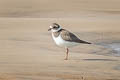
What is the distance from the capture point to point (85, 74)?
7.84 m

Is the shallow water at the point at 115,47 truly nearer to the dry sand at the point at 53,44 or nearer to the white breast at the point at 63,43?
the dry sand at the point at 53,44

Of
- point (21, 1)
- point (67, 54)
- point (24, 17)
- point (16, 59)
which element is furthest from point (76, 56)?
point (21, 1)

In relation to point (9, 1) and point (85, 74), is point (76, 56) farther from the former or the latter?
point (9, 1)

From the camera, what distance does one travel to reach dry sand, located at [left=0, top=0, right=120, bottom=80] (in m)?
7.97

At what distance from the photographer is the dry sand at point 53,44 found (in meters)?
7.97

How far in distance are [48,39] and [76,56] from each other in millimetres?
1496

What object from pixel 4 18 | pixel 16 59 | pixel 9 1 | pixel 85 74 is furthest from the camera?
pixel 9 1

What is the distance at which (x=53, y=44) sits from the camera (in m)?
9.98

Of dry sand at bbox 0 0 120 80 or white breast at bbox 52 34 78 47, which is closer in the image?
dry sand at bbox 0 0 120 80

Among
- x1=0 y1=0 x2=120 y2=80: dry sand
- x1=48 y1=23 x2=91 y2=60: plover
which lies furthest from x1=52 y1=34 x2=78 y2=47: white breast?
x1=0 y1=0 x2=120 y2=80: dry sand

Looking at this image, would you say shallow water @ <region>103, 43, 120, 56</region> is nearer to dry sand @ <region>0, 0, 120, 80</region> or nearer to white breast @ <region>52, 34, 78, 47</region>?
dry sand @ <region>0, 0, 120, 80</region>

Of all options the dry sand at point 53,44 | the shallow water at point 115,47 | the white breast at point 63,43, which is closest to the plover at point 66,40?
the white breast at point 63,43

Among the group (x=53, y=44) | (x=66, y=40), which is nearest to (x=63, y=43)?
(x=66, y=40)

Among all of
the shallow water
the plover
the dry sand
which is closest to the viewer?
the dry sand
